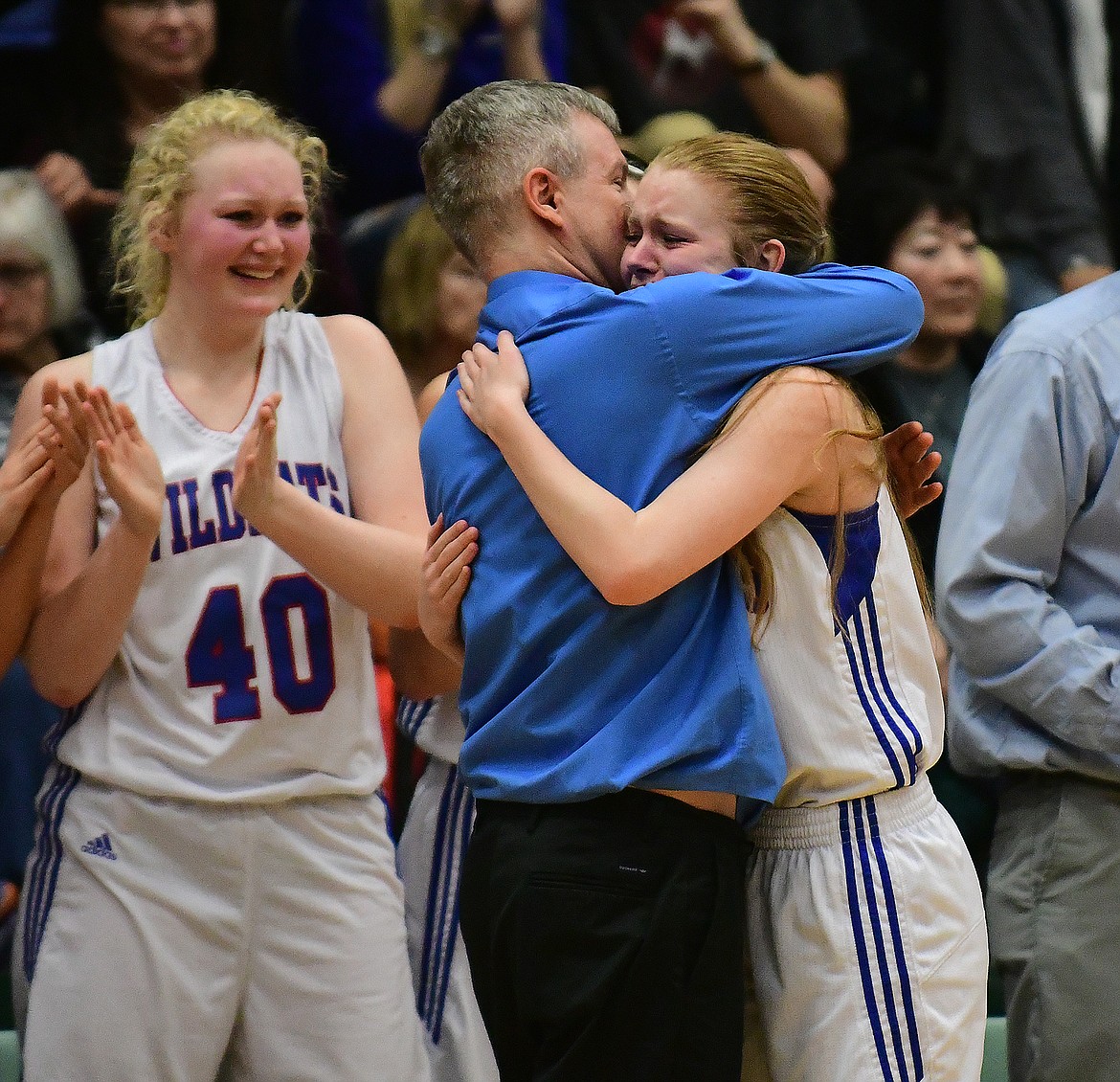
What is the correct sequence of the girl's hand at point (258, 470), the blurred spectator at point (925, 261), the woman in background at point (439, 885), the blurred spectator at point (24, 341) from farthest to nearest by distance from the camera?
1. the blurred spectator at point (925, 261)
2. the blurred spectator at point (24, 341)
3. the woman in background at point (439, 885)
4. the girl's hand at point (258, 470)

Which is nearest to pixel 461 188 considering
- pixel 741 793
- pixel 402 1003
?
pixel 741 793

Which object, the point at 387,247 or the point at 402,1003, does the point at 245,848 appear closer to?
the point at 402,1003

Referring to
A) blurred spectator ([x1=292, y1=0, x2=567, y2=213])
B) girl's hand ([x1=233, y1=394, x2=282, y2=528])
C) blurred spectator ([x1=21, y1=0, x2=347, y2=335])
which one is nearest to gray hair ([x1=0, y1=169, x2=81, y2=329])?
blurred spectator ([x1=21, y1=0, x2=347, y2=335])

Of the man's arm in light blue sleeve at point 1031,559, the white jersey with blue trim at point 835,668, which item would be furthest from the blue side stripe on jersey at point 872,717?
the man's arm in light blue sleeve at point 1031,559

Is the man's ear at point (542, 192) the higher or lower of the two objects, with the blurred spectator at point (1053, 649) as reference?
higher

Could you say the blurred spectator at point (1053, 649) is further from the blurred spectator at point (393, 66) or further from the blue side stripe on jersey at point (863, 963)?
the blurred spectator at point (393, 66)

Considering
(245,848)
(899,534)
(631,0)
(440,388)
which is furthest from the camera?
(631,0)

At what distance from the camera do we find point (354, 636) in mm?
2791

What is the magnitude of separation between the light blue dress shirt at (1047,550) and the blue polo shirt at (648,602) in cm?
94

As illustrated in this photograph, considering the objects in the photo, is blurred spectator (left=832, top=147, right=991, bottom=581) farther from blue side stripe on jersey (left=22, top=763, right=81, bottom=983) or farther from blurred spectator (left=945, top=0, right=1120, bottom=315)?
blue side stripe on jersey (left=22, top=763, right=81, bottom=983)

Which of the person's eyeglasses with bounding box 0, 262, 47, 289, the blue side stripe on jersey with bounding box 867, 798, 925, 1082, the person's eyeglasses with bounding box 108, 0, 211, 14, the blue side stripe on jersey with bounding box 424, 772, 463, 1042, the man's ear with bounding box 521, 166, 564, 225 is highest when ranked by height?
the person's eyeglasses with bounding box 108, 0, 211, 14

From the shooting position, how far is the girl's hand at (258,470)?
2.49 meters

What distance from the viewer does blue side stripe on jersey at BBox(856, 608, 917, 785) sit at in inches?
80.5

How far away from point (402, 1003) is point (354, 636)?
0.60 m
